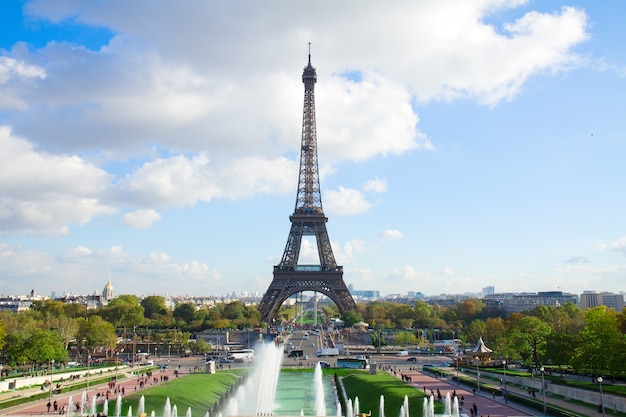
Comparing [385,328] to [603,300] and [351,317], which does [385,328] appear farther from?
[603,300]

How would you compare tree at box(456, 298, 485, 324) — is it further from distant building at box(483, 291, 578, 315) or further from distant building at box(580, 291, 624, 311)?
distant building at box(580, 291, 624, 311)

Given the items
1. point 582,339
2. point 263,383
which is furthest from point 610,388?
point 263,383

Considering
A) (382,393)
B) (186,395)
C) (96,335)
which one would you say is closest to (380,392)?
(382,393)

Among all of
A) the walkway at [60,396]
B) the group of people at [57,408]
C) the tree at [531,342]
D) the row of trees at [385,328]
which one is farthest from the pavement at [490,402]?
the group of people at [57,408]

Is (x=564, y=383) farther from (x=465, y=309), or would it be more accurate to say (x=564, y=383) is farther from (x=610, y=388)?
(x=465, y=309)

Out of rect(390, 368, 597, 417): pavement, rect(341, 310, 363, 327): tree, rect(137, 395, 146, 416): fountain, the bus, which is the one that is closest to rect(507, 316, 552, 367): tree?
rect(390, 368, 597, 417): pavement
